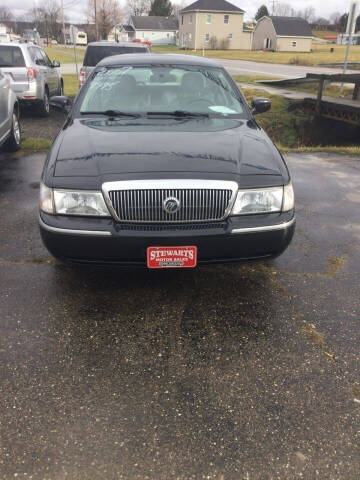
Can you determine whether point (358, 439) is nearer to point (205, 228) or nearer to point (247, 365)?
point (247, 365)

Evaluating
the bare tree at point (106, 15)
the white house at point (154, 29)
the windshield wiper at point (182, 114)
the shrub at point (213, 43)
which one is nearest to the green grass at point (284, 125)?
the windshield wiper at point (182, 114)

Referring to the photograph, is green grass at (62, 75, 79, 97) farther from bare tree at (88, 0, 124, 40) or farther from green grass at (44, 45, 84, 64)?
bare tree at (88, 0, 124, 40)

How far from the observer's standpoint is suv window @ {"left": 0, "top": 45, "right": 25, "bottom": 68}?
34.3ft

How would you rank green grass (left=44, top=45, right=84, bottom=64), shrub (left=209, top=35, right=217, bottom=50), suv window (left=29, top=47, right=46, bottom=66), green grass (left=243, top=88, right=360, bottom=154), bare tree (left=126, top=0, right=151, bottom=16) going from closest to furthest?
suv window (left=29, top=47, right=46, bottom=66), green grass (left=243, top=88, right=360, bottom=154), green grass (left=44, top=45, right=84, bottom=64), shrub (left=209, top=35, right=217, bottom=50), bare tree (left=126, top=0, right=151, bottom=16)

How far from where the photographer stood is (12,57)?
10.5m

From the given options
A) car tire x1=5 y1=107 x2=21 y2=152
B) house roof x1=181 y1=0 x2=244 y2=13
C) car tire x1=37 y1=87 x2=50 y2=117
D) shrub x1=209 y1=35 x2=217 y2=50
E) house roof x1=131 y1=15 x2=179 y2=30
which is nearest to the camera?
car tire x1=5 y1=107 x2=21 y2=152

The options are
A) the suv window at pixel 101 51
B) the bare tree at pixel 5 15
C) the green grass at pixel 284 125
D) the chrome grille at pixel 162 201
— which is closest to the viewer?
the chrome grille at pixel 162 201

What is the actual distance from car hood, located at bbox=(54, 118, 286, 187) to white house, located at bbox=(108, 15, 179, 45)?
318ft

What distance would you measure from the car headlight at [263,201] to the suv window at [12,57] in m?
9.34

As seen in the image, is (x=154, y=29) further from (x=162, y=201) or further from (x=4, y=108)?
(x=162, y=201)

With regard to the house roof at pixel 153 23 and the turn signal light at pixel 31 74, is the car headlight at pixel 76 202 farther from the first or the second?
the house roof at pixel 153 23

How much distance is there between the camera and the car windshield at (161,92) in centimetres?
429

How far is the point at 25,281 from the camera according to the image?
11.9ft

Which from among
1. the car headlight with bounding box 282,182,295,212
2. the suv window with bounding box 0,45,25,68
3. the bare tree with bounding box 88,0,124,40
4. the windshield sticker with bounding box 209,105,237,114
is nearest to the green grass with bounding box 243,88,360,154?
the suv window with bounding box 0,45,25,68
